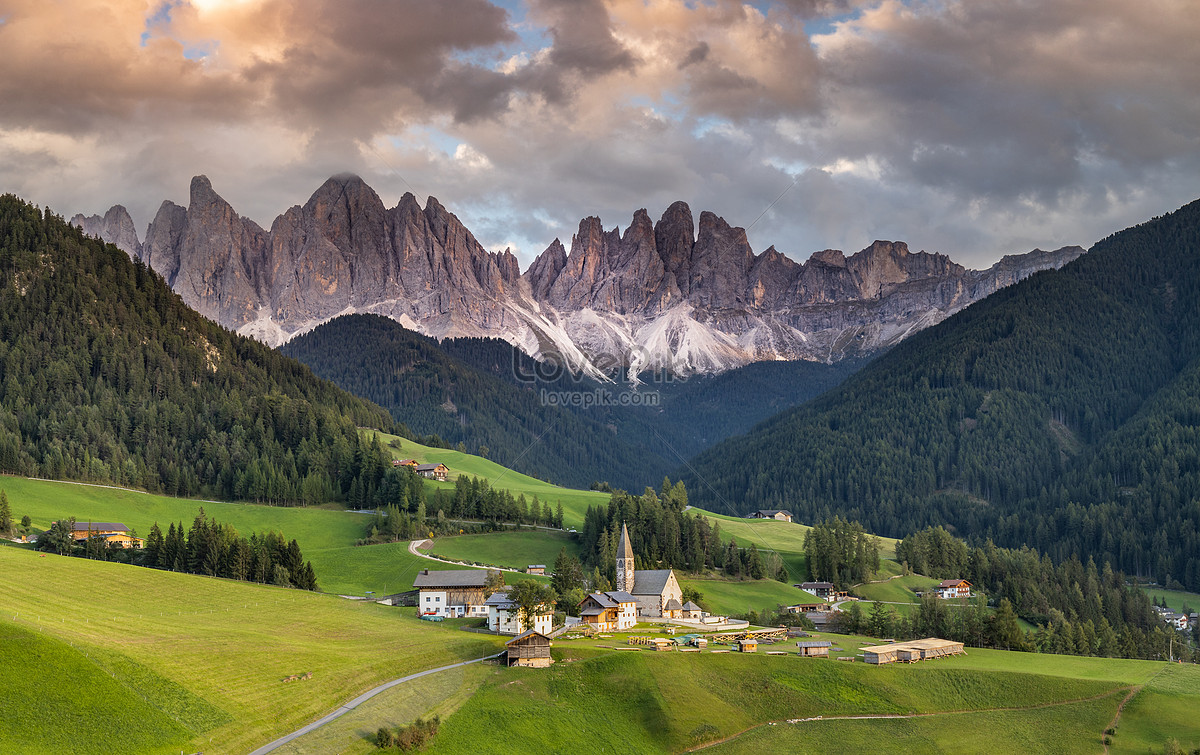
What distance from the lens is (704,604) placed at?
133500mm

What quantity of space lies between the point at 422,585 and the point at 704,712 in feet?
155

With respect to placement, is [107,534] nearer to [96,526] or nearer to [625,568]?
[96,526]

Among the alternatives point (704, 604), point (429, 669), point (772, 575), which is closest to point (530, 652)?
point (429, 669)

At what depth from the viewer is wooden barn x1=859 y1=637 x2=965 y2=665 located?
96062 mm

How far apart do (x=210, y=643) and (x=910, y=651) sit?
199 feet

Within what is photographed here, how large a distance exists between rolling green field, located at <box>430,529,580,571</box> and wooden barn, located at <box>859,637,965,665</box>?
6343cm

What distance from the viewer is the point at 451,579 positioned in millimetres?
121938

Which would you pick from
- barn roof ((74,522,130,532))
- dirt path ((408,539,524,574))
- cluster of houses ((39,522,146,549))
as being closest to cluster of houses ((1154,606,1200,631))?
dirt path ((408,539,524,574))

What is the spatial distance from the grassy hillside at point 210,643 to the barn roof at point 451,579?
13.1 ft

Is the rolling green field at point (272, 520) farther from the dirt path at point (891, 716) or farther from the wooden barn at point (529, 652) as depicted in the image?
the dirt path at point (891, 716)

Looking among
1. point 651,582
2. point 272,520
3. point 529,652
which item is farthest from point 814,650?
point 272,520

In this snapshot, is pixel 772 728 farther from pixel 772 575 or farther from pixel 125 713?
pixel 772 575

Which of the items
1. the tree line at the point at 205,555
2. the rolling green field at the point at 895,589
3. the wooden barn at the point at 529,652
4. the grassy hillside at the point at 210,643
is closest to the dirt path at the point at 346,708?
the grassy hillside at the point at 210,643

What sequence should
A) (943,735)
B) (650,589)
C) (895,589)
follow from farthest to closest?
(895,589), (650,589), (943,735)
